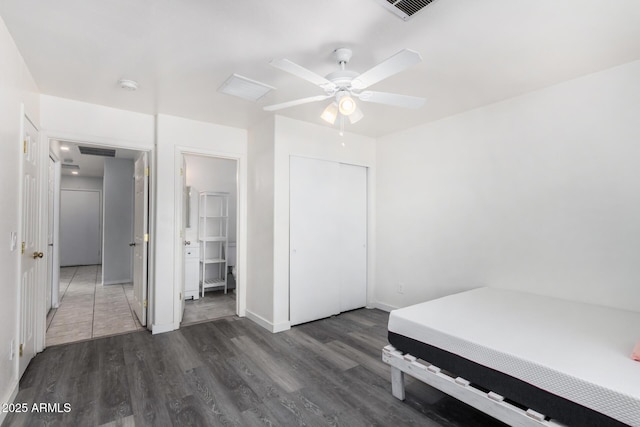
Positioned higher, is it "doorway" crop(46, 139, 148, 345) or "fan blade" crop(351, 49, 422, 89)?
"fan blade" crop(351, 49, 422, 89)

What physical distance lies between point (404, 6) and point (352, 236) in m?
2.93

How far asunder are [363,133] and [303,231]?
5.26 ft

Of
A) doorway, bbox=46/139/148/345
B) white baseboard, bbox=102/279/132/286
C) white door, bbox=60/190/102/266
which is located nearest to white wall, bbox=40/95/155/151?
doorway, bbox=46/139/148/345

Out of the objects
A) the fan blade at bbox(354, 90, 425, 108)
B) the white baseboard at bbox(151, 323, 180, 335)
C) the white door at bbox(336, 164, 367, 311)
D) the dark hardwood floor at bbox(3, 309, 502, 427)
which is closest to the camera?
the dark hardwood floor at bbox(3, 309, 502, 427)

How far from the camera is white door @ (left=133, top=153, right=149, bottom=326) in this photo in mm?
3570

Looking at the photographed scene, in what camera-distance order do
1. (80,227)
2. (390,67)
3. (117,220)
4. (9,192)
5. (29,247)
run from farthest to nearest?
(80,227), (117,220), (29,247), (9,192), (390,67)

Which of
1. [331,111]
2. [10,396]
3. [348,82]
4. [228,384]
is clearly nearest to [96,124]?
[10,396]

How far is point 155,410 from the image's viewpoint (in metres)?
2.06

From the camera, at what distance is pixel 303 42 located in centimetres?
204

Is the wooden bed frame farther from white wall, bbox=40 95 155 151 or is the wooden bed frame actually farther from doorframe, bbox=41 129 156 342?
white wall, bbox=40 95 155 151

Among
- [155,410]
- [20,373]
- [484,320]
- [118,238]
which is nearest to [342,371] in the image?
[484,320]

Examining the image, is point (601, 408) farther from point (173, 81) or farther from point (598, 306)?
point (173, 81)

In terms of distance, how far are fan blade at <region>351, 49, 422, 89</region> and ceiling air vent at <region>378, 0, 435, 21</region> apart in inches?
10.7

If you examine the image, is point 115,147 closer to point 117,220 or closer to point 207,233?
point 207,233
